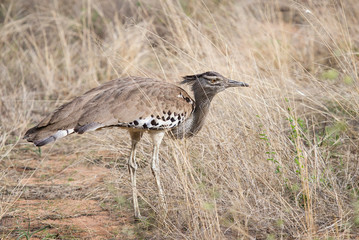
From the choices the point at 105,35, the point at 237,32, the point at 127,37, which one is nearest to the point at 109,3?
the point at 105,35

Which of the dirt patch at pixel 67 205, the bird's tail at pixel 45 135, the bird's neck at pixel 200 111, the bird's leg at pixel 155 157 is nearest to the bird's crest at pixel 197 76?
the bird's neck at pixel 200 111

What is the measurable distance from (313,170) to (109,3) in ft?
18.5

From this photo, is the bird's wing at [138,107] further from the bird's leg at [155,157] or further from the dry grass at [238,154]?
the dry grass at [238,154]

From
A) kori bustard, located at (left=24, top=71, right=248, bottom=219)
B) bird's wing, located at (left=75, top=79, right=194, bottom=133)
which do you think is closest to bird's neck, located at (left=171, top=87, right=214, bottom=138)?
kori bustard, located at (left=24, top=71, right=248, bottom=219)

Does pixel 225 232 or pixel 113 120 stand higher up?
pixel 113 120

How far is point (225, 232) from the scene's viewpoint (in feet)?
10.0

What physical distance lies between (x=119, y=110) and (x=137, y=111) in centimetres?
12

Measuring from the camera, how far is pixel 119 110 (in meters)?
3.34

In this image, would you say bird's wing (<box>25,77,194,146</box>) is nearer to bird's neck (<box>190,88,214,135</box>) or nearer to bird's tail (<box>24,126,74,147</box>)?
bird's tail (<box>24,126,74,147</box>)

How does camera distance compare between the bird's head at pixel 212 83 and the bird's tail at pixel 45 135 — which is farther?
the bird's head at pixel 212 83

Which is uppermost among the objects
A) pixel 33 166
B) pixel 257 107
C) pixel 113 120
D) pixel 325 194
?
pixel 113 120

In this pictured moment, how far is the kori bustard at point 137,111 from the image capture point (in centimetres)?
325

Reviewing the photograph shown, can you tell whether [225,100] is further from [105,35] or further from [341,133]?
[105,35]

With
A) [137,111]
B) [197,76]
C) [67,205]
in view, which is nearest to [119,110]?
[137,111]
